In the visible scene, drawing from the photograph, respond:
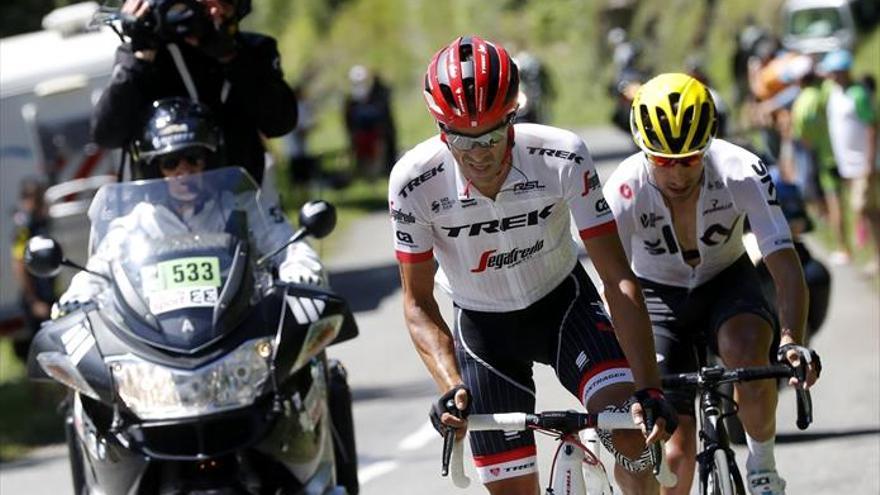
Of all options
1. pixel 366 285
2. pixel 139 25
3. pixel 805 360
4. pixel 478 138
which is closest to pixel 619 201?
pixel 805 360

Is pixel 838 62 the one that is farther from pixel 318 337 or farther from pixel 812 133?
pixel 318 337

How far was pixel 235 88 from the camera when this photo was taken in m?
9.20

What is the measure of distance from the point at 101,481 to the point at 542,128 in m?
2.09

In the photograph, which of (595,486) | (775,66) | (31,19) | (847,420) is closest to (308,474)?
(595,486)

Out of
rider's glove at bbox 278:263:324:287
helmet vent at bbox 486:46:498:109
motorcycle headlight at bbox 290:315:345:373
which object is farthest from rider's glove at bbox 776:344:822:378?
rider's glove at bbox 278:263:324:287

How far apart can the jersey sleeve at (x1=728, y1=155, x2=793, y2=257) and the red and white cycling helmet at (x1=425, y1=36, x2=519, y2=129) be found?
1.41m

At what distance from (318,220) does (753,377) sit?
1989 millimetres

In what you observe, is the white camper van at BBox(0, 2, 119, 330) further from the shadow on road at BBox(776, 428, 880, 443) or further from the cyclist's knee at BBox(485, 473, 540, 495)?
the cyclist's knee at BBox(485, 473, 540, 495)

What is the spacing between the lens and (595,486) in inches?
262

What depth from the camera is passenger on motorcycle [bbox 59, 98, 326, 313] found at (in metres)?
7.78

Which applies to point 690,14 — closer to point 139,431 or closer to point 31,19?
point 31,19

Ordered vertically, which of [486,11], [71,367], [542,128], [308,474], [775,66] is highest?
[542,128]

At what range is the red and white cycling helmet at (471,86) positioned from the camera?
633 centimetres

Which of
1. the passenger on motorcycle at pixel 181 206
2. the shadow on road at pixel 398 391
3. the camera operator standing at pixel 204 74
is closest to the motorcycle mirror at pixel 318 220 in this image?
the passenger on motorcycle at pixel 181 206
